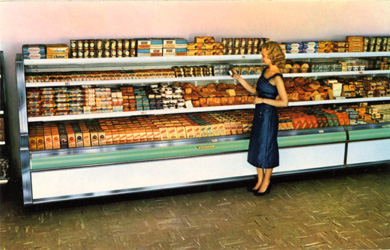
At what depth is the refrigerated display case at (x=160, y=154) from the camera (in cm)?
493

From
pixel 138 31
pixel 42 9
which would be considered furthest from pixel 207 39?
pixel 42 9

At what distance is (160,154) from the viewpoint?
5344mm

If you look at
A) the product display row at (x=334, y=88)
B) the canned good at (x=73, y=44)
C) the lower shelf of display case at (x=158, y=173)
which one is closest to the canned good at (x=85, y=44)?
the canned good at (x=73, y=44)

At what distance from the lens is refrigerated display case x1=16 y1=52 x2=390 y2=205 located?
4934mm

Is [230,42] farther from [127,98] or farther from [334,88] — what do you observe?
[334,88]

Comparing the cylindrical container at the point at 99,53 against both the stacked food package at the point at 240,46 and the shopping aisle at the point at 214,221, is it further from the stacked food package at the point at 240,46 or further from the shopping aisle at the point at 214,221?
the shopping aisle at the point at 214,221

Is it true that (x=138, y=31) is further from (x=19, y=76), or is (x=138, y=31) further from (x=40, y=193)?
(x=40, y=193)

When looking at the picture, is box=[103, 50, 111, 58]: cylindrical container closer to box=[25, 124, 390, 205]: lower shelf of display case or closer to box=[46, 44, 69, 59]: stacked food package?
box=[46, 44, 69, 59]: stacked food package

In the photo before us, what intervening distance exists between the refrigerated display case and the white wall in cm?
42

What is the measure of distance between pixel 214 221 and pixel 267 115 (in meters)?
1.51

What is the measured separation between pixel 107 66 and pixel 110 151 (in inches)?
51.7

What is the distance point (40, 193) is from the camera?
194 inches

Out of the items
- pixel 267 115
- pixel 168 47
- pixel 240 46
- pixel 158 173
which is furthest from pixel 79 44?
pixel 267 115

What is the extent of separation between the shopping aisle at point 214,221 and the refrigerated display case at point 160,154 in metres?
0.24
